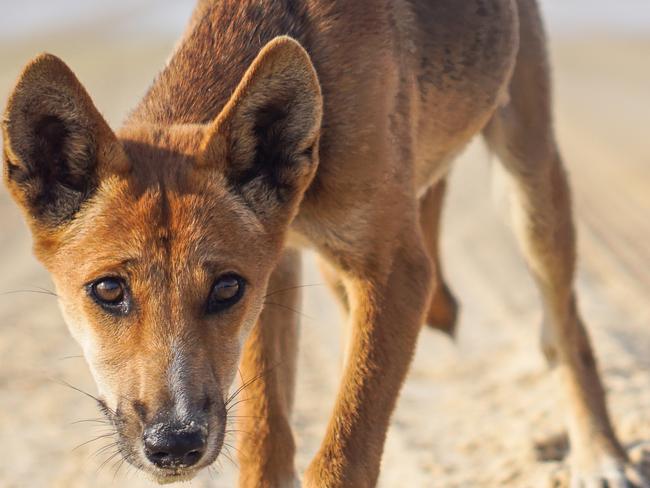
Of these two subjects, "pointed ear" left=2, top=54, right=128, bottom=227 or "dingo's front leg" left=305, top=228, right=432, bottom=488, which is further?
"dingo's front leg" left=305, top=228, right=432, bottom=488

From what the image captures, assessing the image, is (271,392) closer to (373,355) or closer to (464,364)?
(373,355)

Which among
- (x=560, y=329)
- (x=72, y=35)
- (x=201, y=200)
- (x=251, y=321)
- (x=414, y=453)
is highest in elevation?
(x=201, y=200)

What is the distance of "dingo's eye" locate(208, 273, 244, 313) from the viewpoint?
3.89 metres

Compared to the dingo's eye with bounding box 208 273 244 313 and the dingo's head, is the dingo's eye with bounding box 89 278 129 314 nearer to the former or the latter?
the dingo's head

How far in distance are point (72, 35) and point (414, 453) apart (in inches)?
1076

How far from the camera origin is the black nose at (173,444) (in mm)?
3562

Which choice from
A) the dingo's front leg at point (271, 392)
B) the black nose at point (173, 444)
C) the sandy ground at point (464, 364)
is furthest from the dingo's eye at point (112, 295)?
the sandy ground at point (464, 364)

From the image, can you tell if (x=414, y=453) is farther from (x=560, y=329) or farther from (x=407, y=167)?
(x=407, y=167)

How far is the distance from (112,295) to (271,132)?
2.78 feet

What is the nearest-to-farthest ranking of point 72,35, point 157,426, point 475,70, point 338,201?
1. point 157,426
2. point 338,201
3. point 475,70
4. point 72,35

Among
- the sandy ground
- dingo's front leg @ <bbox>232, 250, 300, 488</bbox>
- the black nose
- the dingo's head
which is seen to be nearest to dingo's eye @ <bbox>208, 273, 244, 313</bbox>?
the dingo's head

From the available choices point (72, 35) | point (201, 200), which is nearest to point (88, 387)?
point (201, 200)

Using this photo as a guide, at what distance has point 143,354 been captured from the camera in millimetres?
3721

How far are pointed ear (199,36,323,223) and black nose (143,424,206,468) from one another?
0.95 metres
